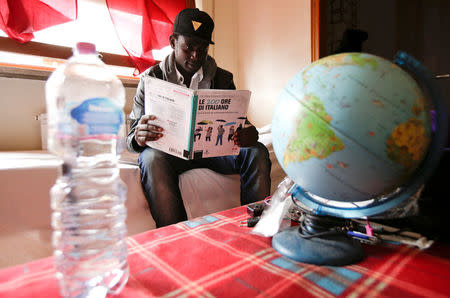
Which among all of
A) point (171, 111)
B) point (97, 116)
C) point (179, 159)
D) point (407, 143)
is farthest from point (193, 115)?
point (407, 143)

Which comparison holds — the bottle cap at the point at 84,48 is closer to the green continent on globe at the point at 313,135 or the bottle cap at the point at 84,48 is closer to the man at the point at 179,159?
the green continent on globe at the point at 313,135

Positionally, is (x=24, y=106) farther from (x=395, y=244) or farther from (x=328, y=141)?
(x=395, y=244)

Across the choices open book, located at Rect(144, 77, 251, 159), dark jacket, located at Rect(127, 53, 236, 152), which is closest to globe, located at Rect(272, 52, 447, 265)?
open book, located at Rect(144, 77, 251, 159)

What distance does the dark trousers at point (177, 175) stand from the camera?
113cm

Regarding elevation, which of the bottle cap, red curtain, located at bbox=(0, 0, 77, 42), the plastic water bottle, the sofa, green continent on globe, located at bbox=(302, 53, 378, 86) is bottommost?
the sofa

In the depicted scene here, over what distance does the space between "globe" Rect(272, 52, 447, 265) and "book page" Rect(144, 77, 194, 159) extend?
0.56m

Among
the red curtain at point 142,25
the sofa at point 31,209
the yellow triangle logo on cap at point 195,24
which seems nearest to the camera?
the sofa at point 31,209

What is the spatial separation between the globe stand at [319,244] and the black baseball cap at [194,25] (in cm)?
110

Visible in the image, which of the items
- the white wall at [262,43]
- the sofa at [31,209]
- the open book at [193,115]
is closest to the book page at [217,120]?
the open book at [193,115]

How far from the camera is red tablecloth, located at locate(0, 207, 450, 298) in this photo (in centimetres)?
39

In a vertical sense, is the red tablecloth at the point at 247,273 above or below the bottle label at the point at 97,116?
below

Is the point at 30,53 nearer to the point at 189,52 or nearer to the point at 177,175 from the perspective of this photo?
the point at 189,52

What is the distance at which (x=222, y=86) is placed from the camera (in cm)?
155

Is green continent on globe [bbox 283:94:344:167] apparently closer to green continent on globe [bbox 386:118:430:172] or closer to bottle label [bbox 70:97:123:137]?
green continent on globe [bbox 386:118:430:172]
